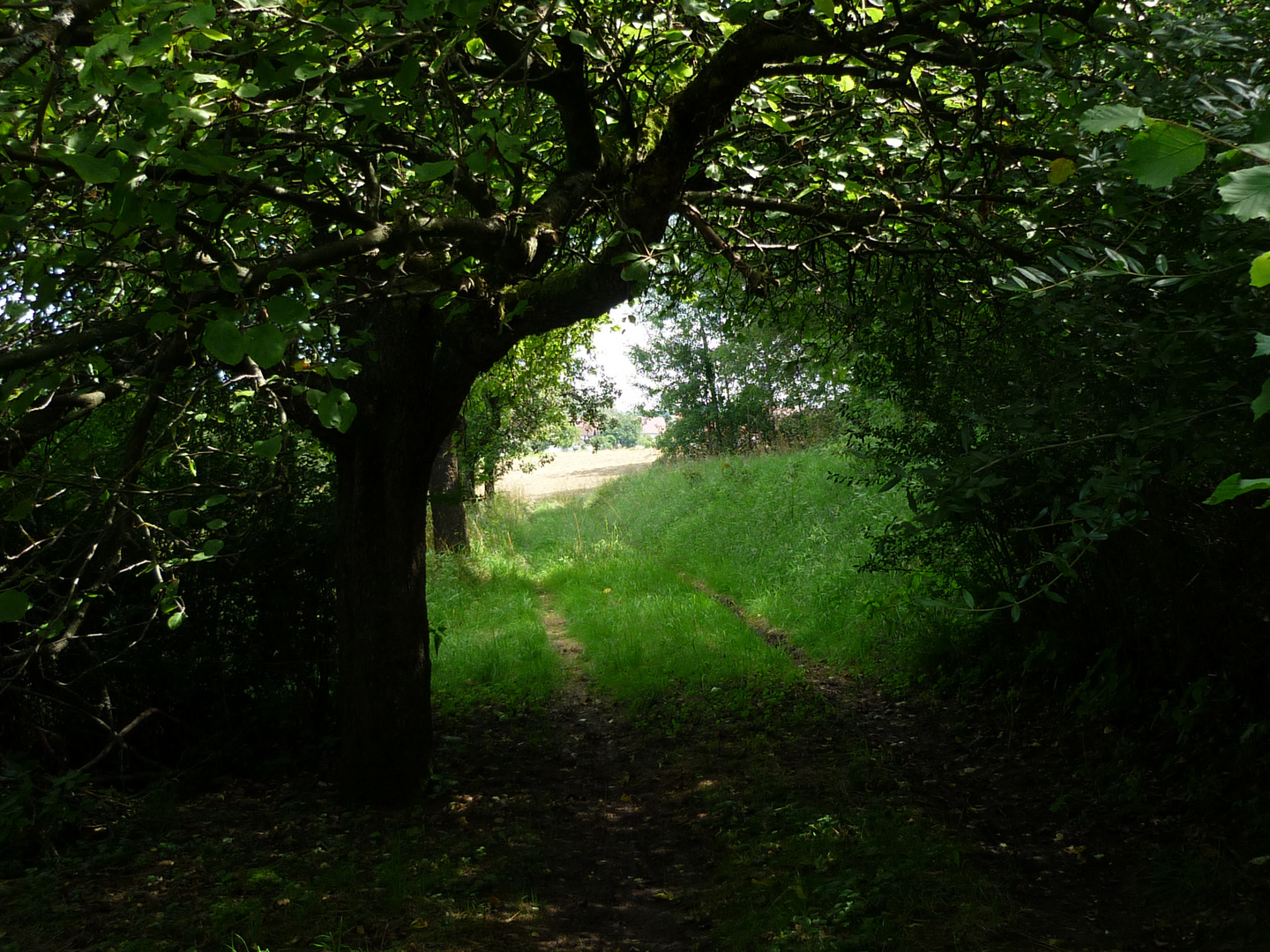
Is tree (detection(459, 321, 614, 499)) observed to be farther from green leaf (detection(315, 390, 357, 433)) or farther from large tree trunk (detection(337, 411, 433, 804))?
green leaf (detection(315, 390, 357, 433))

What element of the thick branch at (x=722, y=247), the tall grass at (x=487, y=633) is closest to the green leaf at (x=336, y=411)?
the thick branch at (x=722, y=247)

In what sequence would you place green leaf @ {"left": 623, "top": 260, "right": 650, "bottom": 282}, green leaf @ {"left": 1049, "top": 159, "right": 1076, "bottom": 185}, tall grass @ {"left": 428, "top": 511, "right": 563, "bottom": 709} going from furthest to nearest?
tall grass @ {"left": 428, "top": 511, "right": 563, "bottom": 709} → green leaf @ {"left": 623, "top": 260, "right": 650, "bottom": 282} → green leaf @ {"left": 1049, "top": 159, "right": 1076, "bottom": 185}

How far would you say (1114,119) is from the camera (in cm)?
143

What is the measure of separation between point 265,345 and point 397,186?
140 inches

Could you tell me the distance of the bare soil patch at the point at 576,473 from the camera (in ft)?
82.2

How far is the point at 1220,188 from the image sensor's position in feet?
4.04

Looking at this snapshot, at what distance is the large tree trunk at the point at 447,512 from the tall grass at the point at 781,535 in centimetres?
329

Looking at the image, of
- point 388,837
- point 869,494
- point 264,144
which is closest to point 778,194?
point 264,144

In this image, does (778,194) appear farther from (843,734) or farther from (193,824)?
(193,824)

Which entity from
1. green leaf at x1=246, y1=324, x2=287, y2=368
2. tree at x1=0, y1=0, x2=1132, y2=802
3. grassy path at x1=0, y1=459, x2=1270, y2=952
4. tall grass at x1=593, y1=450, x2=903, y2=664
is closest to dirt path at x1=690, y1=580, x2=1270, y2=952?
grassy path at x1=0, y1=459, x2=1270, y2=952

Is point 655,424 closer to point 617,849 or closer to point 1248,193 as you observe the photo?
point 617,849

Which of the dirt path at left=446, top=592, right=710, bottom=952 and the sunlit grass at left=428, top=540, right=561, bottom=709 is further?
the sunlit grass at left=428, top=540, right=561, bottom=709

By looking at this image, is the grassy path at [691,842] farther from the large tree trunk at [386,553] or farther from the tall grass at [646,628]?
the large tree trunk at [386,553]

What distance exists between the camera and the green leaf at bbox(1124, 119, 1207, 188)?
1275mm
